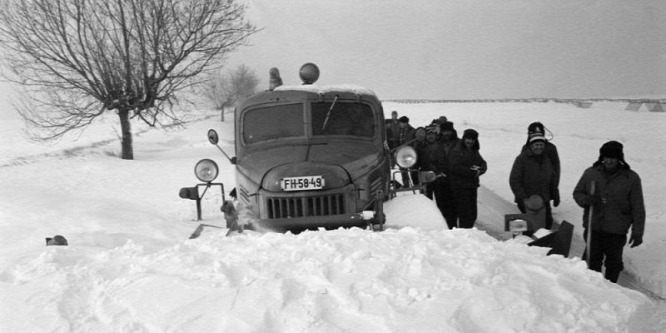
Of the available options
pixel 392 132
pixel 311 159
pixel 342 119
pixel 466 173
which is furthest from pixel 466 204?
pixel 392 132

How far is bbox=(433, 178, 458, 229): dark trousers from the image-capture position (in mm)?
7924

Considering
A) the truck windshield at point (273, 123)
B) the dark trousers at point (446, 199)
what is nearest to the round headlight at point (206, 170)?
the truck windshield at point (273, 123)

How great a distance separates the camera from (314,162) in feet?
17.4

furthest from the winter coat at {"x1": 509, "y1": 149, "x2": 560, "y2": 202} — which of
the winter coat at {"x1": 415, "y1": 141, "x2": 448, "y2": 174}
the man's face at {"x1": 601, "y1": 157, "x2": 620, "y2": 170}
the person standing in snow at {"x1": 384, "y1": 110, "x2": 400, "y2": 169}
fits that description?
the person standing in snow at {"x1": 384, "y1": 110, "x2": 400, "y2": 169}

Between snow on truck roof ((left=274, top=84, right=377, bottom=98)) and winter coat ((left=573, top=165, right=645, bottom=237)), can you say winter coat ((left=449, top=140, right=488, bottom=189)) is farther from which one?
winter coat ((left=573, top=165, right=645, bottom=237))

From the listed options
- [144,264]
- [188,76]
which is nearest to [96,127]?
[188,76]

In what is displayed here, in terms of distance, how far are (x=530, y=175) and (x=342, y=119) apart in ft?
7.64

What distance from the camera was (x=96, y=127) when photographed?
41.9 metres

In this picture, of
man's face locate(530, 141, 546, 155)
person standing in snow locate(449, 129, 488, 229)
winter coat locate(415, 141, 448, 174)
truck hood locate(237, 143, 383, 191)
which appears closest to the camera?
truck hood locate(237, 143, 383, 191)

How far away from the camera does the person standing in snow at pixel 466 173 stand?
6.91 metres

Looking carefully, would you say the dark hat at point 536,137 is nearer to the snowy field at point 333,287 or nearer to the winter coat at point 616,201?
the winter coat at point 616,201

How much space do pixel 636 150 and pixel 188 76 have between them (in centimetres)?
1578

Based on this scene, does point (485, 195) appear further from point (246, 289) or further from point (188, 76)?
point (188, 76)

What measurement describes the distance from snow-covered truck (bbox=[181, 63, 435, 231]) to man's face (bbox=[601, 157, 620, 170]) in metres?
1.73
